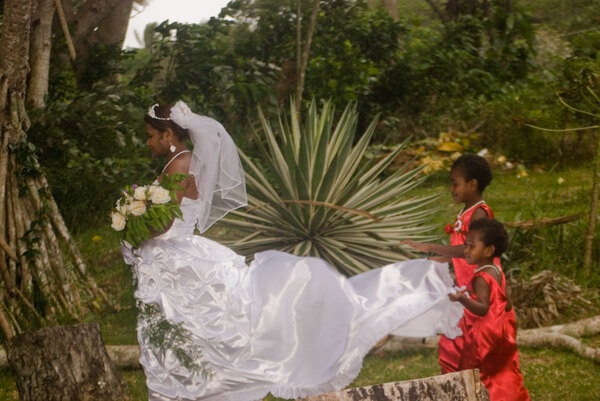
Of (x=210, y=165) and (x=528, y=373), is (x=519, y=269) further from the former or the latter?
(x=210, y=165)

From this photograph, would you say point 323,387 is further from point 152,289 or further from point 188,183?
point 188,183

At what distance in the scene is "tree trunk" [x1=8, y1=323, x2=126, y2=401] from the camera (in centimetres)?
476

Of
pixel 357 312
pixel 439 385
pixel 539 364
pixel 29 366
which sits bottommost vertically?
pixel 539 364

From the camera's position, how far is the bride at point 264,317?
11.8ft

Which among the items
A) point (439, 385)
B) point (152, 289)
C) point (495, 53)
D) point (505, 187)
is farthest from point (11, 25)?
point (495, 53)

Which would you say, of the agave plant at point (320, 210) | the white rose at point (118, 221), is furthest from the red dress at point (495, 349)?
the agave plant at point (320, 210)

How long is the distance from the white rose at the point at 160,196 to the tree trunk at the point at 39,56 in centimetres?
416

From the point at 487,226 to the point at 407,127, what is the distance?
824 cm

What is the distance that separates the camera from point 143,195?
3.81 meters

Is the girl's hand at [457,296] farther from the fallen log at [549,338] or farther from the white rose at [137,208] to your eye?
the fallen log at [549,338]

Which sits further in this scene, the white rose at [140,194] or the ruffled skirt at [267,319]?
the white rose at [140,194]

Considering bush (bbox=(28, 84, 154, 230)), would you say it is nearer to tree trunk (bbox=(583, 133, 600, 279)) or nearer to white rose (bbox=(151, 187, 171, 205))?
white rose (bbox=(151, 187, 171, 205))

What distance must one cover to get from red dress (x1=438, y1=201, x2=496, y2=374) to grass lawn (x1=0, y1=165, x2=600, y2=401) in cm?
132

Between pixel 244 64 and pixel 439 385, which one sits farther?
pixel 244 64
